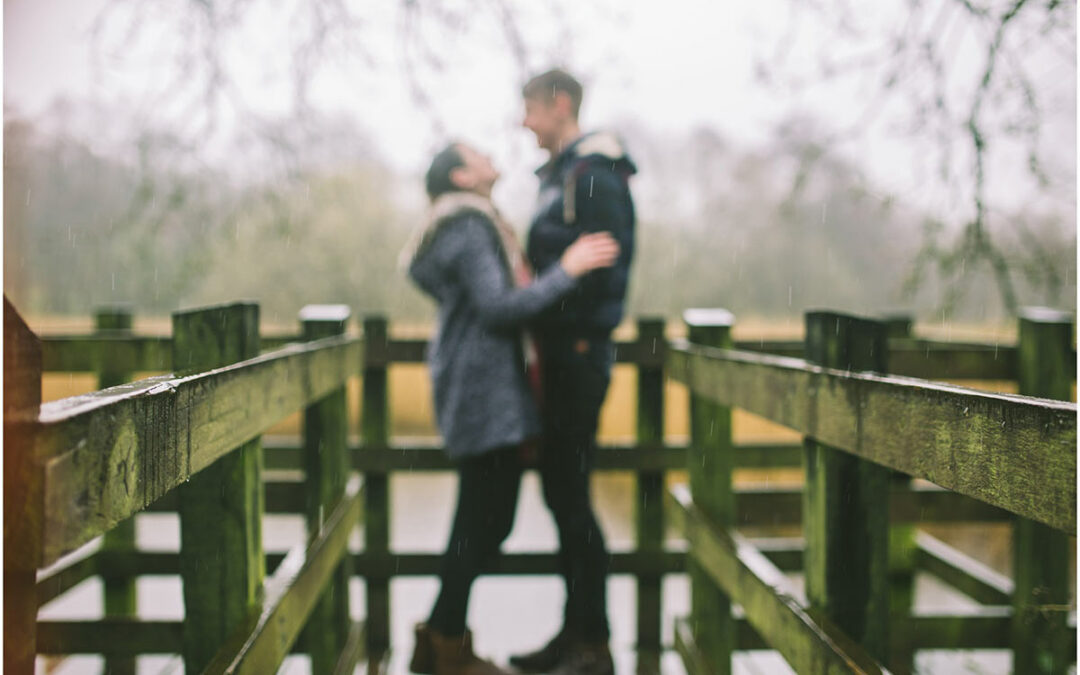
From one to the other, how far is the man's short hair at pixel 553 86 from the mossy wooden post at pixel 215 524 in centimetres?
127

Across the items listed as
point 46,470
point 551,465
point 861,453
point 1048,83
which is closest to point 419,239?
point 551,465

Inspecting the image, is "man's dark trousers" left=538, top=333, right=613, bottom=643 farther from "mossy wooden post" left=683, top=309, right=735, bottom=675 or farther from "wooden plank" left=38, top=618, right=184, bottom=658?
"wooden plank" left=38, top=618, right=184, bottom=658

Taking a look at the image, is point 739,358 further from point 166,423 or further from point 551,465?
point 166,423

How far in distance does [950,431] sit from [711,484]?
1.60 meters

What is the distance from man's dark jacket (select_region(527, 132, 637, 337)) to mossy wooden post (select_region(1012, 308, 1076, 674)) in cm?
148

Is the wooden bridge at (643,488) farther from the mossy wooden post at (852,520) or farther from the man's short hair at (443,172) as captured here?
the man's short hair at (443,172)

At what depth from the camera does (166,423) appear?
1.09m

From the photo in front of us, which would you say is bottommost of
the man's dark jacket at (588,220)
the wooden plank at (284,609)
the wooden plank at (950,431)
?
the wooden plank at (284,609)

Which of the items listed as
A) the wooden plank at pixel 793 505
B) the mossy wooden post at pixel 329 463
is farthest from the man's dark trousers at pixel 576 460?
the wooden plank at pixel 793 505

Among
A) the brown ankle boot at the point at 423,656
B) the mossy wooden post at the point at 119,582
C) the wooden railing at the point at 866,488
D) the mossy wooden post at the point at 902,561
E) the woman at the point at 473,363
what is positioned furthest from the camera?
the mossy wooden post at the point at 902,561

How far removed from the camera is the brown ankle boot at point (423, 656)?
2422 mm

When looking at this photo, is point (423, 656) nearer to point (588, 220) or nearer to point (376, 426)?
point (376, 426)

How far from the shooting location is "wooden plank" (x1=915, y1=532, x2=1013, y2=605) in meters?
3.09

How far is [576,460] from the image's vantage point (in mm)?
2398
